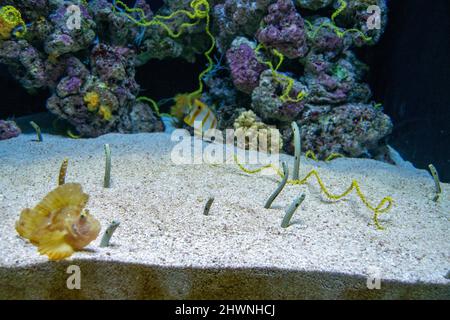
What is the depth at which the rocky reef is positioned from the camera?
426cm

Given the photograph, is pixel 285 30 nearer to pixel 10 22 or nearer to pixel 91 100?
pixel 91 100

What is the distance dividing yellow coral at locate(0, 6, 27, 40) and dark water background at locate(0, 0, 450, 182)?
92cm

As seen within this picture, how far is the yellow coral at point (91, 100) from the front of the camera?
14.5 feet

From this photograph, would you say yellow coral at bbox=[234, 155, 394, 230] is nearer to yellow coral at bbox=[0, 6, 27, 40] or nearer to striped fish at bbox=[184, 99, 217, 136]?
striped fish at bbox=[184, 99, 217, 136]

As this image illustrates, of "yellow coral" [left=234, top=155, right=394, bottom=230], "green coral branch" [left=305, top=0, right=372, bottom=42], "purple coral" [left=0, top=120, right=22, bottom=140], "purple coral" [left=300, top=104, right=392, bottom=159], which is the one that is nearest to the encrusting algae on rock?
"yellow coral" [left=234, top=155, right=394, bottom=230]

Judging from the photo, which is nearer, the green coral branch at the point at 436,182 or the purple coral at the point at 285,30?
the green coral branch at the point at 436,182

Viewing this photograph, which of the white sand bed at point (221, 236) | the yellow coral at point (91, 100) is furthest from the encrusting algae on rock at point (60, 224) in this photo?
the yellow coral at point (91, 100)

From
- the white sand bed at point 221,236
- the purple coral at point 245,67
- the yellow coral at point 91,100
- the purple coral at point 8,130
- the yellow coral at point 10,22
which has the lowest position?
the white sand bed at point 221,236

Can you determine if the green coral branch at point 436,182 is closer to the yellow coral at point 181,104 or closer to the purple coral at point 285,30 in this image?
the purple coral at point 285,30

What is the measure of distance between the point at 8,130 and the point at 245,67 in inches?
127

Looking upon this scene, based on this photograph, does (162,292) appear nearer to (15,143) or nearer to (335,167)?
(335,167)

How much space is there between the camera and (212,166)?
3.62m

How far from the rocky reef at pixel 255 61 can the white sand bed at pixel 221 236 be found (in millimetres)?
858
